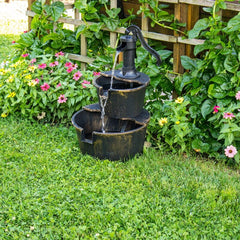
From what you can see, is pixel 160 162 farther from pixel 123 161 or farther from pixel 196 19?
pixel 196 19

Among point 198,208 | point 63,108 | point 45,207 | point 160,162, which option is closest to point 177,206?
point 198,208

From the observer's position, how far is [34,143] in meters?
4.08

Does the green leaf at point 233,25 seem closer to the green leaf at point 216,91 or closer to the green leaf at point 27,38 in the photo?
the green leaf at point 216,91

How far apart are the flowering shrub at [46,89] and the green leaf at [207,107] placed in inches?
42.6

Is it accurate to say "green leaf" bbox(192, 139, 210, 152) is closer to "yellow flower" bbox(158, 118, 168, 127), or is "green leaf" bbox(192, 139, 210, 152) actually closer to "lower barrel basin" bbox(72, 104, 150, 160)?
"yellow flower" bbox(158, 118, 168, 127)

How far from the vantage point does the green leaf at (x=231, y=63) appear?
3633 millimetres

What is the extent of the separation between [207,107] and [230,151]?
0.44 m

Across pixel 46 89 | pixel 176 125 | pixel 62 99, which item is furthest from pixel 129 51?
pixel 46 89

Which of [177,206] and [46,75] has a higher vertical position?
[46,75]

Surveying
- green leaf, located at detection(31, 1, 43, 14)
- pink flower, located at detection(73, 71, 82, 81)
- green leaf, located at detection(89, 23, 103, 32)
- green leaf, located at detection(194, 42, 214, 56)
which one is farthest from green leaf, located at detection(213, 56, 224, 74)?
green leaf, located at detection(31, 1, 43, 14)

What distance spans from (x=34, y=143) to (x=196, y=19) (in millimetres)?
1845

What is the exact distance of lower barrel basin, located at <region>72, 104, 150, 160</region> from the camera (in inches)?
141

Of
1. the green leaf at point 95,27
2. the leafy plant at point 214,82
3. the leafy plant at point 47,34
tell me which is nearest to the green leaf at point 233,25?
the leafy plant at point 214,82

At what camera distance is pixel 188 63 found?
391cm
